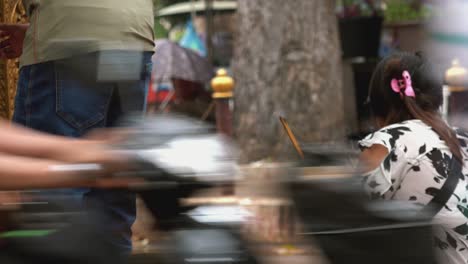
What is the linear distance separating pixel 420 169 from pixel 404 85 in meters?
0.44

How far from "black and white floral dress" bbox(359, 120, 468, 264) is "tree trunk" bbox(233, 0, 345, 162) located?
154 inches

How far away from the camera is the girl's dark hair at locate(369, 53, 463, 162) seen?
3.81m

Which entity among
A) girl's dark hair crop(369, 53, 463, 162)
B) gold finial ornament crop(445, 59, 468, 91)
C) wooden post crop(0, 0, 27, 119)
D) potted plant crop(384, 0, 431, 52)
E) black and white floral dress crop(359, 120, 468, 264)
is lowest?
potted plant crop(384, 0, 431, 52)

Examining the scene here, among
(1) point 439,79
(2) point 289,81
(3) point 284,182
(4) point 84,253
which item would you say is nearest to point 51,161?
(4) point 84,253

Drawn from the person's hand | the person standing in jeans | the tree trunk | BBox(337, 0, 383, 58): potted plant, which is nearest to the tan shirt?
the person standing in jeans

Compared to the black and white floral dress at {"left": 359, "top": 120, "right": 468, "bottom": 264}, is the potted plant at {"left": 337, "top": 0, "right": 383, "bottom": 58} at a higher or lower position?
lower

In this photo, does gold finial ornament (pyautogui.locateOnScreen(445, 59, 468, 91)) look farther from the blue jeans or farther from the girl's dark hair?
the blue jeans

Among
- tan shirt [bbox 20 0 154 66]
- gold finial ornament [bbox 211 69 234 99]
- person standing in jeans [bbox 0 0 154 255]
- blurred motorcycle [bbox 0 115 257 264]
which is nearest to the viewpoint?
blurred motorcycle [bbox 0 115 257 264]

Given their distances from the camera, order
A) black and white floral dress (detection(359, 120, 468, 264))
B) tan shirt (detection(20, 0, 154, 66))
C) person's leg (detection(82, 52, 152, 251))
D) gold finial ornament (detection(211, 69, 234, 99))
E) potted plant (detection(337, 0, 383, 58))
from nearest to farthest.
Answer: person's leg (detection(82, 52, 152, 251)) → tan shirt (detection(20, 0, 154, 66)) → black and white floral dress (detection(359, 120, 468, 264)) → gold finial ornament (detection(211, 69, 234, 99)) → potted plant (detection(337, 0, 383, 58))

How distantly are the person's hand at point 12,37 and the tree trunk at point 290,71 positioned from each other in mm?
4483

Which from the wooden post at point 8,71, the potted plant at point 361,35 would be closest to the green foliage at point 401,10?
the potted plant at point 361,35

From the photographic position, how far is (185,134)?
4.69 feet

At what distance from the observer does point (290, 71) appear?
25.1 feet

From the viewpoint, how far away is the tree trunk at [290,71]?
762cm
